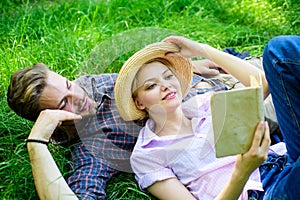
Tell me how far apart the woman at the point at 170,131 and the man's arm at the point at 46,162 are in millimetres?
329

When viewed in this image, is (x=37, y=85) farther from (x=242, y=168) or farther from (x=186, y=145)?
(x=242, y=168)

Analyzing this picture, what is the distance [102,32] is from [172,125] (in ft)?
5.27

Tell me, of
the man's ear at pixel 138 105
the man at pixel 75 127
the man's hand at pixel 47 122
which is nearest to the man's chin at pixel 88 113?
the man at pixel 75 127

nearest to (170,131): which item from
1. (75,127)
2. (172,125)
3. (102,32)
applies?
(172,125)

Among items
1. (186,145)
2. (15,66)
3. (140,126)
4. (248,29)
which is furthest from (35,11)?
(186,145)

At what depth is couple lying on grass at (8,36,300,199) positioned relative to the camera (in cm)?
244

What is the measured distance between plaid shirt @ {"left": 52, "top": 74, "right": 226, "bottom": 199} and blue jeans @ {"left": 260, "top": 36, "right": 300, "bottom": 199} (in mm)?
619

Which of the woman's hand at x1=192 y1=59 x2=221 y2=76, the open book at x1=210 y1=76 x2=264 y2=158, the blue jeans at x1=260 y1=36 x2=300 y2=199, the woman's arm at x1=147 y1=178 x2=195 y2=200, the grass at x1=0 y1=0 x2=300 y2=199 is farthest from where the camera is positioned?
the woman's hand at x1=192 y1=59 x2=221 y2=76

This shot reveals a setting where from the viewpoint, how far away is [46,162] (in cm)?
271

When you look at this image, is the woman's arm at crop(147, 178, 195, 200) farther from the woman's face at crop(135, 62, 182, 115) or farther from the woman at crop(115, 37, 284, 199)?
the woman's face at crop(135, 62, 182, 115)

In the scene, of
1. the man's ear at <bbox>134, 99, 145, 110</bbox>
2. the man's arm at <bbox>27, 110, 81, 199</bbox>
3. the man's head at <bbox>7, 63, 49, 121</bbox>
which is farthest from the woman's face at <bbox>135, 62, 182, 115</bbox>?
the man's head at <bbox>7, 63, 49, 121</bbox>

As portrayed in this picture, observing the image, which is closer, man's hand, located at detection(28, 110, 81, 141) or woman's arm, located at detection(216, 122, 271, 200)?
woman's arm, located at detection(216, 122, 271, 200)

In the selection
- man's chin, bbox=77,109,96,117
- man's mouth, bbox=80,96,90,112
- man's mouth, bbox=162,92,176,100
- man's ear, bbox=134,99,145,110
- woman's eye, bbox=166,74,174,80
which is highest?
woman's eye, bbox=166,74,174,80

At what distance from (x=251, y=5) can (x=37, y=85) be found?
96.0 inches
